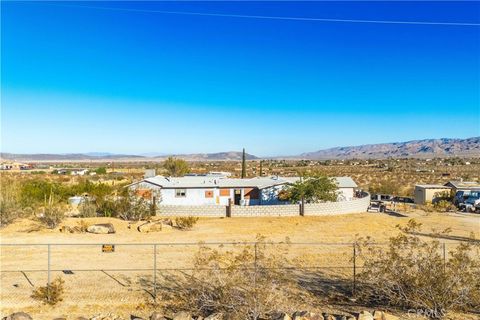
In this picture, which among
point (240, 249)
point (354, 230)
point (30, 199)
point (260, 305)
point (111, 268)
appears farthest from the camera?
point (30, 199)

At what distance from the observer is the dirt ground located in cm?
1455

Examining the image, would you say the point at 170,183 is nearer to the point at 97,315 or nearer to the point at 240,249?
the point at 240,249

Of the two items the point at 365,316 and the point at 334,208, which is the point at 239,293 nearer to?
the point at 365,316

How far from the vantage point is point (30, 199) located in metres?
33.7

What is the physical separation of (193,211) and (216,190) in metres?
6.02

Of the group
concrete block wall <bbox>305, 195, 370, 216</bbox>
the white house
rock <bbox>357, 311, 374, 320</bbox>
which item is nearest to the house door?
the white house

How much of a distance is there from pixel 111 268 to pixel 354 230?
16.4m

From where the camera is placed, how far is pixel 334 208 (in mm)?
34125

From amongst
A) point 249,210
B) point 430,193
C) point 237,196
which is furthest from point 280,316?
point 430,193

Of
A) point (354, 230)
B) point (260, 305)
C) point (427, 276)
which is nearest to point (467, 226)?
point (354, 230)

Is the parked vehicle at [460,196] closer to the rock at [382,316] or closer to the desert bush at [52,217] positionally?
the rock at [382,316]

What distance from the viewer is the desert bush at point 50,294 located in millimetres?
14148

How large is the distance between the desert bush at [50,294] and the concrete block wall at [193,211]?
18.2 m

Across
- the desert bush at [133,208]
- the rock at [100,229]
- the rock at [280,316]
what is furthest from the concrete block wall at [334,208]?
the rock at [280,316]
